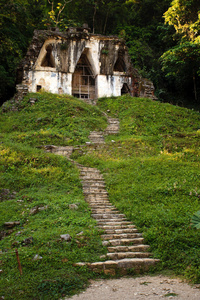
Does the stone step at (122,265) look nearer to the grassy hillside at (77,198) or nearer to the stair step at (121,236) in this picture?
the grassy hillside at (77,198)

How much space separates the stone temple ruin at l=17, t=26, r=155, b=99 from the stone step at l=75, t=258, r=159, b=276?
19.4 m

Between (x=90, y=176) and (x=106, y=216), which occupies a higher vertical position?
(x=90, y=176)

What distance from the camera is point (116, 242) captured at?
5.54m

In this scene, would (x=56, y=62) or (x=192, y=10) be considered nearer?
(x=192, y=10)

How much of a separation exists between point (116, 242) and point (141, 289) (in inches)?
54.8

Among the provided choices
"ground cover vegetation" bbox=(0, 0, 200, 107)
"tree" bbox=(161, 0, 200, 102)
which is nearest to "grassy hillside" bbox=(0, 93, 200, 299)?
"tree" bbox=(161, 0, 200, 102)

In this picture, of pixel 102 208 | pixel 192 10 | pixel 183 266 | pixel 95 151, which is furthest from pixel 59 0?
pixel 183 266

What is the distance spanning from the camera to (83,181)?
30.4 feet

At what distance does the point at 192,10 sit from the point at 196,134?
995 cm

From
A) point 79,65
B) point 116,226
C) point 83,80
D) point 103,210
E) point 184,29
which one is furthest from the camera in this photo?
point 83,80

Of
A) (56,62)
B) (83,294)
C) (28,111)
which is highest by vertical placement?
(56,62)

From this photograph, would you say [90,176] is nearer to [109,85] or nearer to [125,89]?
[109,85]

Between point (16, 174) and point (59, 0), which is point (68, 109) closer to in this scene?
point (16, 174)

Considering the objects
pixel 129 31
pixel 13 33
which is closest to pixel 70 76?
pixel 13 33
